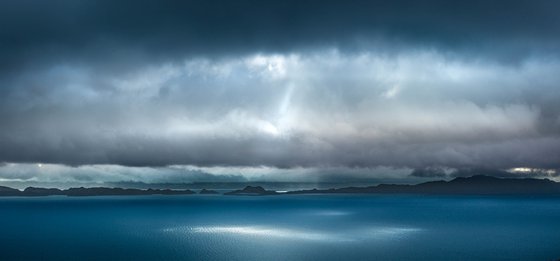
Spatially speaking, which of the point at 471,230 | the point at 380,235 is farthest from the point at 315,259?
the point at 471,230

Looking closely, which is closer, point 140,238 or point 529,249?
point 529,249

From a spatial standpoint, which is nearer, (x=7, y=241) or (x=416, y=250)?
(x=416, y=250)

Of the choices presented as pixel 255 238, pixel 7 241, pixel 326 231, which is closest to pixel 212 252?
pixel 255 238

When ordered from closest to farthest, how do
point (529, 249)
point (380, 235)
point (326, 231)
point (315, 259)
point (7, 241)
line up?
point (315, 259), point (529, 249), point (7, 241), point (380, 235), point (326, 231)

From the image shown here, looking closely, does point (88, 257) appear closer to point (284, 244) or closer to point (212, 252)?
point (212, 252)

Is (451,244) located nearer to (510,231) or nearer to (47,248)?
(510,231)

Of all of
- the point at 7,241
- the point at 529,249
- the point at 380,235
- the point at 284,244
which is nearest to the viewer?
the point at 529,249

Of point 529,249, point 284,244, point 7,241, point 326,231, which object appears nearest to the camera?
point 529,249

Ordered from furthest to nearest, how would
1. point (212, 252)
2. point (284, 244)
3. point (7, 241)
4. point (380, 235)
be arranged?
point (380, 235), point (7, 241), point (284, 244), point (212, 252)
